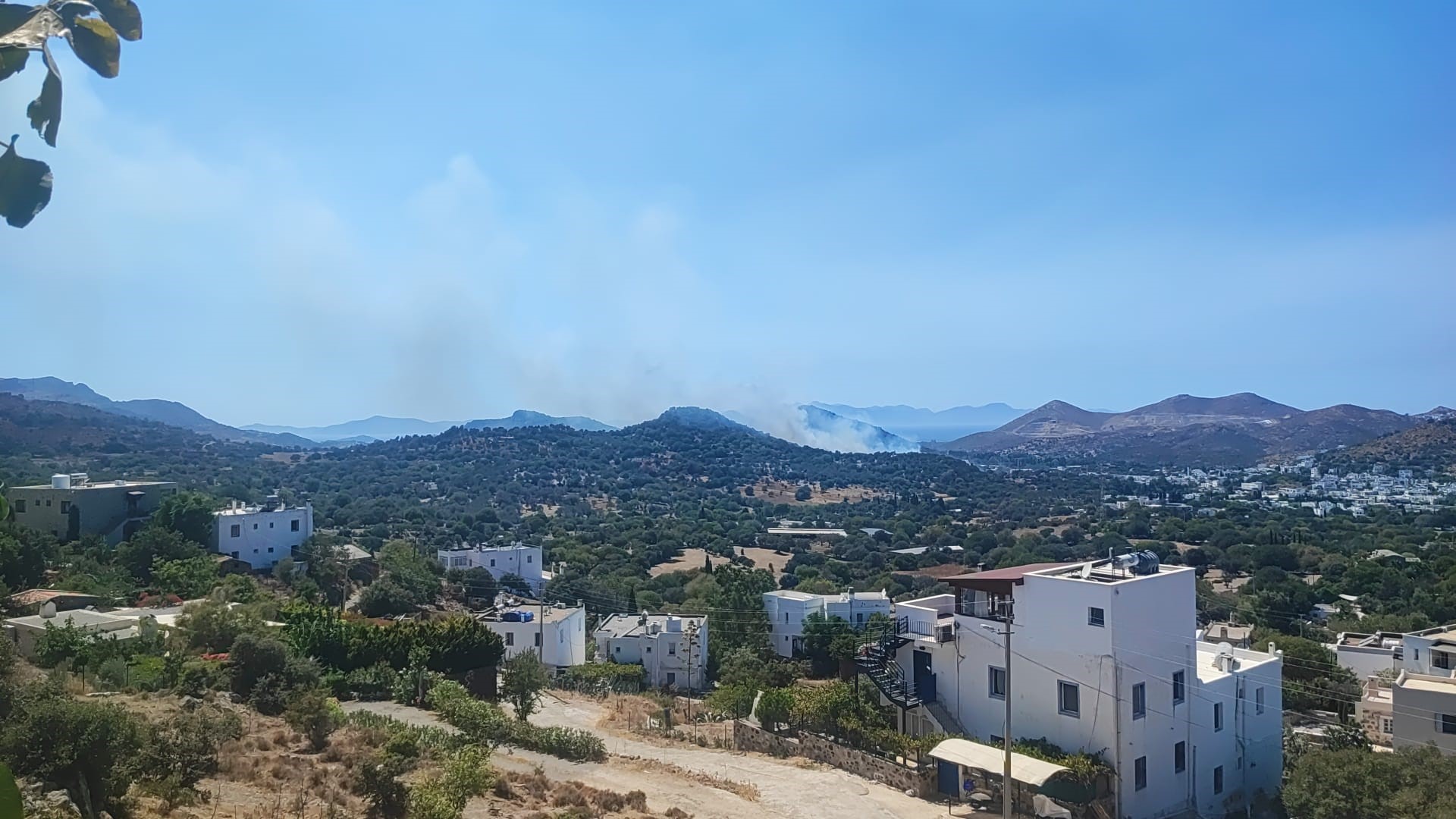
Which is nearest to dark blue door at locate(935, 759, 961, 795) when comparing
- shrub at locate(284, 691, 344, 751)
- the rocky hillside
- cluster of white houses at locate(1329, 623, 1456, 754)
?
cluster of white houses at locate(1329, 623, 1456, 754)

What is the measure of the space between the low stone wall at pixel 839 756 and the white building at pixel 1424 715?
47.1 ft

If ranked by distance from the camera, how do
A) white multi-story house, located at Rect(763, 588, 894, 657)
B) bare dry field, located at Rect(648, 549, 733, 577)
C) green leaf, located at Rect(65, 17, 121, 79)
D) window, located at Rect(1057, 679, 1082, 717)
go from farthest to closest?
bare dry field, located at Rect(648, 549, 733, 577)
white multi-story house, located at Rect(763, 588, 894, 657)
window, located at Rect(1057, 679, 1082, 717)
green leaf, located at Rect(65, 17, 121, 79)

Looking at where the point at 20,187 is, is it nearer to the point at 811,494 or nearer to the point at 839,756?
the point at 839,756

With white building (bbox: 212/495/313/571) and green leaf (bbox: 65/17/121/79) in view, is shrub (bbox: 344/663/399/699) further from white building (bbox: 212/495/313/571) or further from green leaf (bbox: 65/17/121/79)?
green leaf (bbox: 65/17/121/79)

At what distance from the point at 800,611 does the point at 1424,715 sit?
26.9 meters

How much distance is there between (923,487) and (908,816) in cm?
15674

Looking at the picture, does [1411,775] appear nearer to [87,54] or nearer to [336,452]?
[87,54]

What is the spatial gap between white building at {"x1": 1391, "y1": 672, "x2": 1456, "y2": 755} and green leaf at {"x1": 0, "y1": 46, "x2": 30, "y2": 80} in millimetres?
32355

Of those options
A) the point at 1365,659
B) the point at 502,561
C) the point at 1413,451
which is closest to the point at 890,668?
the point at 1365,659

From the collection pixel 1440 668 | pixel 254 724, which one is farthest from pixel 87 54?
pixel 1440 668

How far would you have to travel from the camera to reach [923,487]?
17350 cm

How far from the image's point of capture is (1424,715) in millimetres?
26328

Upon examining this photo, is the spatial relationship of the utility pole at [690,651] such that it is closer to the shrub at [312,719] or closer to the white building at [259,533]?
the shrub at [312,719]

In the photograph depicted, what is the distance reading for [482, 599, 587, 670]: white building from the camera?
Answer: 40719 mm
